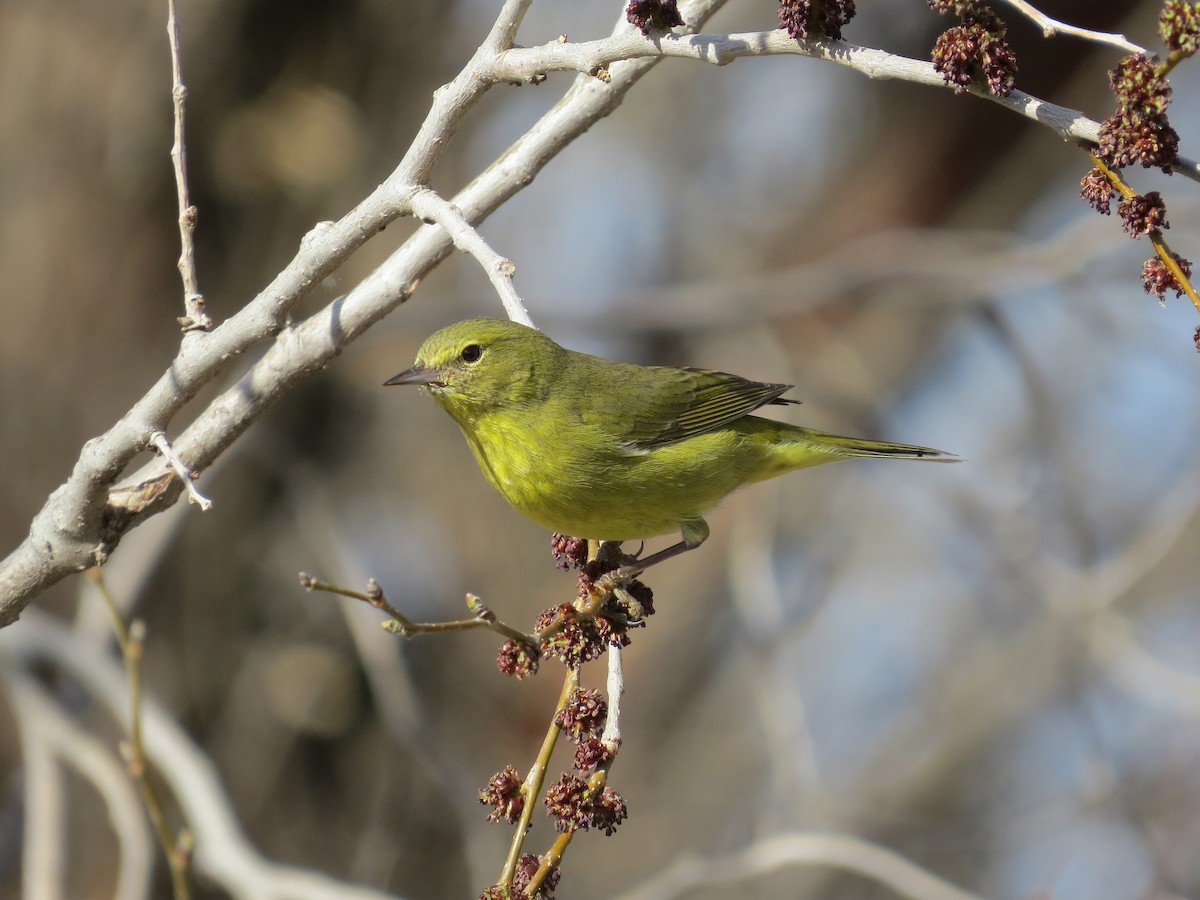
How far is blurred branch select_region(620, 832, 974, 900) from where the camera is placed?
4293 millimetres

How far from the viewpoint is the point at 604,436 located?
14.1 feet

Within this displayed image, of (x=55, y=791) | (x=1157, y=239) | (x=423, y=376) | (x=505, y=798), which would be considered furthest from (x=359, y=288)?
(x=55, y=791)

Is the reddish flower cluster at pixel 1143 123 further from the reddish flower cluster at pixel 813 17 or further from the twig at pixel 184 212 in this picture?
the twig at pixel 184 212

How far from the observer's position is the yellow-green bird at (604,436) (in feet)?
13.1

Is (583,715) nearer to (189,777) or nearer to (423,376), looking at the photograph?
(423,376)

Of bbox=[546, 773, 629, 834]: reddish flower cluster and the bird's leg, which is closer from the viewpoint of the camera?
bbox=[546, 773, 629, 834]: reddish flower cluster

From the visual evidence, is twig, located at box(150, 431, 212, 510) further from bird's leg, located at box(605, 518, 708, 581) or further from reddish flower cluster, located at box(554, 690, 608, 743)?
bird's leg, located at box(605, 518, 708, 581)

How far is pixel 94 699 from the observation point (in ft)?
18.4

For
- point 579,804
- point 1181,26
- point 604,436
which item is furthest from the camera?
point 604,436

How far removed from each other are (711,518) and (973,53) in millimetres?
6050

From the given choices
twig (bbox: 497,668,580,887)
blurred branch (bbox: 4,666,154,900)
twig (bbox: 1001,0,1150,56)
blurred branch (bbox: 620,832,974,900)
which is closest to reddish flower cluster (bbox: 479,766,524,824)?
twig (bbox: 497,668,580,887)

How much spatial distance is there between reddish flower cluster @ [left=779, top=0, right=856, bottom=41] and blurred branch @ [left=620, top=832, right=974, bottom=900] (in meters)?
3.01

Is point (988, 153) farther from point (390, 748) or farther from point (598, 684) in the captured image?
point (390, 748)

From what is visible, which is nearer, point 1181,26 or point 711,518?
point 1181,26
